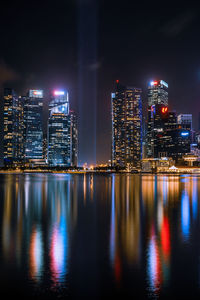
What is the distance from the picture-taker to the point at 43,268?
14.9m

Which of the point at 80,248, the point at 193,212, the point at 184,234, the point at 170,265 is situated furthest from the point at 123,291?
the point at 193,212

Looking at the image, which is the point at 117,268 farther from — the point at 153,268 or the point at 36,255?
the point at 36,255

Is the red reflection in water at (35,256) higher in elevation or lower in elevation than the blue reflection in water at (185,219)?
higher

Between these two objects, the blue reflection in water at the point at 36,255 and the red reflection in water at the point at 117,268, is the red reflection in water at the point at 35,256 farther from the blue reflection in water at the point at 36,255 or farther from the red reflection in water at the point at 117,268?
the red reflection in water at the point at 117,268

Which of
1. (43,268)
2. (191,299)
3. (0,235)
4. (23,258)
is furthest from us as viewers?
(0,235)

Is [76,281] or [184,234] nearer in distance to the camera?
[76,281]

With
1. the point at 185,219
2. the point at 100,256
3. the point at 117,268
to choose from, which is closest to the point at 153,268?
→ the point at 117,268

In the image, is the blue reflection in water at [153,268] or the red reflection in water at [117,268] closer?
the blue reflection in water at [153,268]

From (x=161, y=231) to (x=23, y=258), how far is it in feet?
37.5

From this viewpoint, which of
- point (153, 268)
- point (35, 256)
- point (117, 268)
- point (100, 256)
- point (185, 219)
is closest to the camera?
point (117, 268)

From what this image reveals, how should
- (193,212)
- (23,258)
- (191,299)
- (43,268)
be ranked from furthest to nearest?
1. (193,212)
2. (23,258)
3. (43,268)
4. (191,299)

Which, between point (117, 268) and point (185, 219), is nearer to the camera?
point (117, 268)

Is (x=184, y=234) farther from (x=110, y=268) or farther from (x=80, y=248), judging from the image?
(x=110, y=268)

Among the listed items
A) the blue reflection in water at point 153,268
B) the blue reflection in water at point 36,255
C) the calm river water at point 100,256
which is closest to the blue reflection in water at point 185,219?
the calm river water at point 100,256
